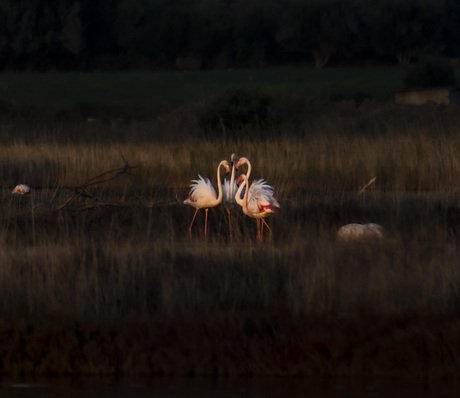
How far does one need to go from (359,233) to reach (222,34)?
69.9 m

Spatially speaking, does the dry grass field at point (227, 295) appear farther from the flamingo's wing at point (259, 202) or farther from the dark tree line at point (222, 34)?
the dark tree line at point (222, 34)

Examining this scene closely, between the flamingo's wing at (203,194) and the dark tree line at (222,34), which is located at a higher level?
the dark tree line at (222,34)

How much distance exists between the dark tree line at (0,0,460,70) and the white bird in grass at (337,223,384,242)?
62157mm

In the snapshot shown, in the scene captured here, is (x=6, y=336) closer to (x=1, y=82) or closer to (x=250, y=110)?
(x=250, y=110)

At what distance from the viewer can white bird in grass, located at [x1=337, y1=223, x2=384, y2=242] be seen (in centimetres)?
1005

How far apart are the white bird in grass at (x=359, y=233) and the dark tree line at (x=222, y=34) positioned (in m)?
62.2

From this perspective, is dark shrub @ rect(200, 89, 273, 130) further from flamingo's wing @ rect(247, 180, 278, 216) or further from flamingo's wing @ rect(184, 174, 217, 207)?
flamingo's wing @ rect(247, 180, 278, 216)

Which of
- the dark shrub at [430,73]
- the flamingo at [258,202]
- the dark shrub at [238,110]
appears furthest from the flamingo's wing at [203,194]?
the dark shrub at [430,73]

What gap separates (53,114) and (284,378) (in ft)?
146

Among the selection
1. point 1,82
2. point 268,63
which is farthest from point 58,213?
point 268,63

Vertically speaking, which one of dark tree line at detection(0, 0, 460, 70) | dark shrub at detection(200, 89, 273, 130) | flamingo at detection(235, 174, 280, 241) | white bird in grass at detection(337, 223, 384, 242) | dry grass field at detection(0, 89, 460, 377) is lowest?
dry grass field at detection(0, 89, 460, 377)

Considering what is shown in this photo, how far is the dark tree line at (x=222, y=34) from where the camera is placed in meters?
70.9

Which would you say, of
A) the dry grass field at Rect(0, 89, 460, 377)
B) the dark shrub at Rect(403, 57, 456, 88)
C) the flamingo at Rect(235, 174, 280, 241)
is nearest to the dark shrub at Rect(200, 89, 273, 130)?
the dry grass field at Rect(0, 89, 460, 377)

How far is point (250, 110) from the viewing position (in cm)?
3203
